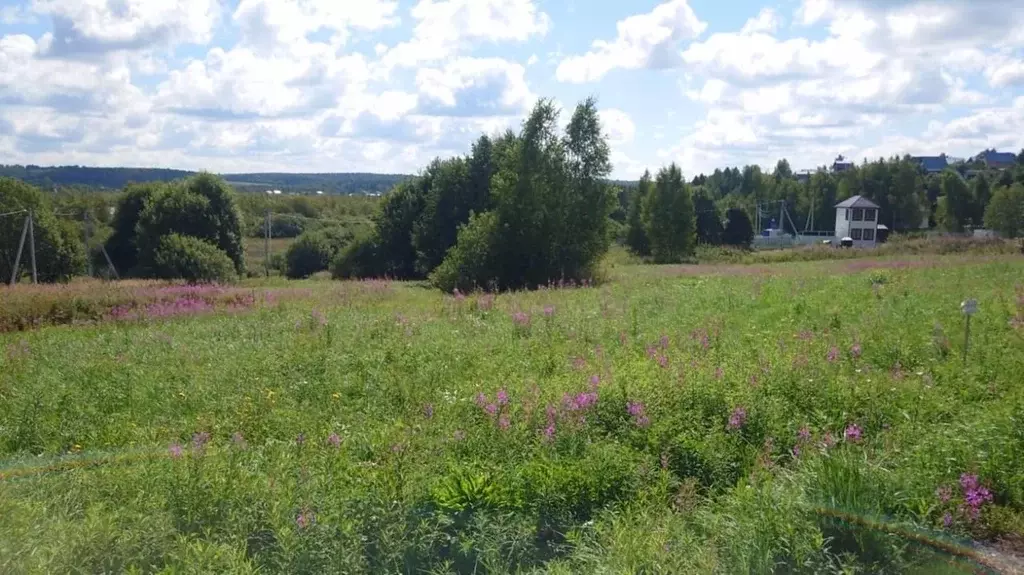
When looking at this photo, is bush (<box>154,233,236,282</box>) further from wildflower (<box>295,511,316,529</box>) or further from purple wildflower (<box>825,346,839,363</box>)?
wildflower (<box>295,511,316,529</box>)

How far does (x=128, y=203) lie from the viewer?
50.9 m

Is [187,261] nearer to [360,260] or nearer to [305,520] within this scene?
[360,260]

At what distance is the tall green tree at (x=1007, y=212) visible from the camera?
188ft

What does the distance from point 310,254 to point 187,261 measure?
61.5ft

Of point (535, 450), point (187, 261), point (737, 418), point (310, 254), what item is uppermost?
point (737, 418)

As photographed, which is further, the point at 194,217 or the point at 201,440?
the point at 194,217

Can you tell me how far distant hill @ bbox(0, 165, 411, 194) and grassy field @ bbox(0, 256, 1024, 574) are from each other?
42693 millimetres

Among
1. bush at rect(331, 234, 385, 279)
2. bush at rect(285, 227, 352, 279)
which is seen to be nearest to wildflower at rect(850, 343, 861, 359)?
bush at rect(331, 234, 385, 279)

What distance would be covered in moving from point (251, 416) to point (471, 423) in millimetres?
2263

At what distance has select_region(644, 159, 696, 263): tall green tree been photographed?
57.7 metres

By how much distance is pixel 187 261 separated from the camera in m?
41.6

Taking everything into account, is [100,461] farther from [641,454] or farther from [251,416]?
[641,454]

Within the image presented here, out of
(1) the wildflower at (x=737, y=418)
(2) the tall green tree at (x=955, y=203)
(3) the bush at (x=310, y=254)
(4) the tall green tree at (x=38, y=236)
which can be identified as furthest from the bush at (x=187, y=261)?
(2) the tall green tree at (x=955, y=203)

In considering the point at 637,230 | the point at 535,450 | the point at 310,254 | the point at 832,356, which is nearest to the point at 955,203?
the point at 637,230
